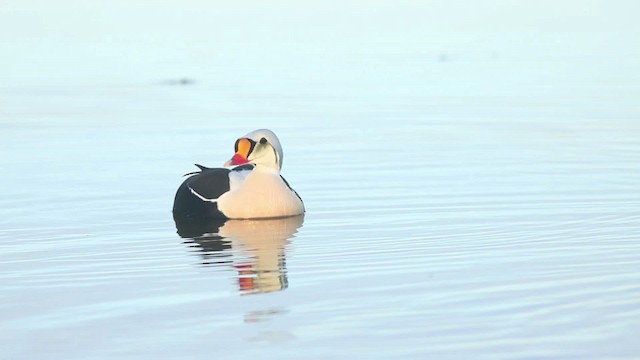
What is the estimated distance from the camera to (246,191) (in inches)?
508

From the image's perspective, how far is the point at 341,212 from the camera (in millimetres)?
12664

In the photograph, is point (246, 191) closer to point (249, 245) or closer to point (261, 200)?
point (261, 200)

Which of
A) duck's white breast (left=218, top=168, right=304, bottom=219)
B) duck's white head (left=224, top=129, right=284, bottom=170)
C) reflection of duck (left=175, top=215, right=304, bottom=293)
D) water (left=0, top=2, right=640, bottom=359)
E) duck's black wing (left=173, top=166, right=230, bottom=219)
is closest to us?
water (left=0, top=2, right=640, bottom=359)

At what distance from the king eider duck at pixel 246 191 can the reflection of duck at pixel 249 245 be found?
93 millimetres

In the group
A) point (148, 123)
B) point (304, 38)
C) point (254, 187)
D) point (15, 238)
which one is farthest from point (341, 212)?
point (304, 38)

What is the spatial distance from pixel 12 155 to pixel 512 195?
616cm

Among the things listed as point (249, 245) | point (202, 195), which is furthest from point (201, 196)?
point (249, 245)

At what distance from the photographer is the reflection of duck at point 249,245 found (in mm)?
9570

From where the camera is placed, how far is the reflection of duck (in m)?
9.57

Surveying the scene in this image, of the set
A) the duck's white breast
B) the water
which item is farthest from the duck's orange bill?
the water

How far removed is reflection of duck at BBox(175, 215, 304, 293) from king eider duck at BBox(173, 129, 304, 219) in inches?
3.7

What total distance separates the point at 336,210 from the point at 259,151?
2.92 ft

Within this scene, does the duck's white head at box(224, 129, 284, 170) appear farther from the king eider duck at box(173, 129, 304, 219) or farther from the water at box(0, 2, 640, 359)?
the water at box(0, 2, 640, 359)

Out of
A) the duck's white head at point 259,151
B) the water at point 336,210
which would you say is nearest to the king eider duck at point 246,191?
the duck's white head at point 259,151
